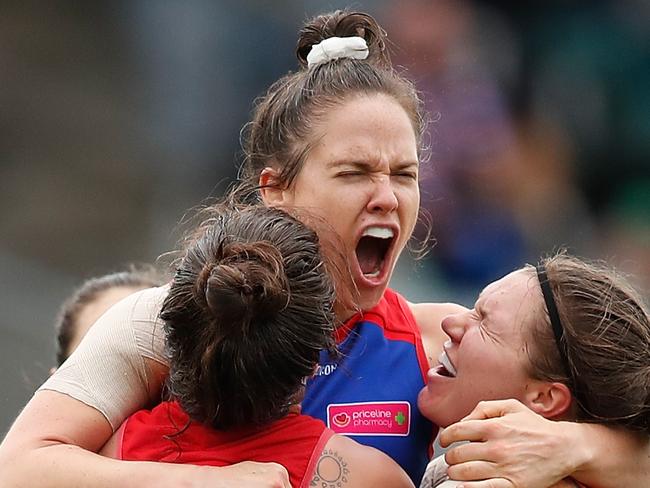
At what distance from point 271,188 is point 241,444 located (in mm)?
884

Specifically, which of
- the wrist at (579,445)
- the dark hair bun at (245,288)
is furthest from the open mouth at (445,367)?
the dark hair bun at (245,288)

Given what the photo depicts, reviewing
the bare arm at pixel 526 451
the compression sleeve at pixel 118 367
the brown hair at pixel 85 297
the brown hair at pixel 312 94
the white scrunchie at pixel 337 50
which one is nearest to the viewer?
the bare arm at pixel 526 451

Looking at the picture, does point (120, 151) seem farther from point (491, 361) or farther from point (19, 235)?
point (491, 361)

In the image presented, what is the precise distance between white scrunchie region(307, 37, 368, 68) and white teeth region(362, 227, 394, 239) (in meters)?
0.48

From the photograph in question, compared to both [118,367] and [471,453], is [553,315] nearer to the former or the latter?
[471,453]

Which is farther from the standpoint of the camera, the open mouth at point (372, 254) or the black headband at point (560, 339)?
the open mouth at point (372, 254)

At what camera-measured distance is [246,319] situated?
191 cm

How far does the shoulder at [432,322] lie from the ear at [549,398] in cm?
39

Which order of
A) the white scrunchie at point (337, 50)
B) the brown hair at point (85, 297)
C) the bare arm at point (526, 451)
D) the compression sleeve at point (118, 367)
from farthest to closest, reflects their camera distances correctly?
the brown hair at point (85, 297) → the white scrunchie at point (337, 50) → the compression sleeve at point (118, 367) → the bare arm at point (526, 451)

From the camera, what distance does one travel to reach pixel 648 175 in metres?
5.98

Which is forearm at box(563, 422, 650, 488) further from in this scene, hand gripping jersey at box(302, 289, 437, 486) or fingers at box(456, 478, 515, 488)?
hand gripping jersey at box(302, 289, 437, 486)

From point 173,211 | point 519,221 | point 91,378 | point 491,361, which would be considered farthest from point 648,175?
point 91,378

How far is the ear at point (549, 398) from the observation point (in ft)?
7.52

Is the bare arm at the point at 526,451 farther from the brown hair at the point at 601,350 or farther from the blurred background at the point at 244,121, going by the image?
the blurred background at the point at 244,121
